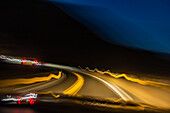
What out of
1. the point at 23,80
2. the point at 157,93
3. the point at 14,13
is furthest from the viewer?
the point at 14,13

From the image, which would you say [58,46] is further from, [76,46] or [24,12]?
[24,12]

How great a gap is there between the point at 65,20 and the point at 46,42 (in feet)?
172

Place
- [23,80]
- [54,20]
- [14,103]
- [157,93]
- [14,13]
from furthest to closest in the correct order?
1. [54,20]
2. [14,13]
3. [23,80]
4. [157,93]
5. [14,103]

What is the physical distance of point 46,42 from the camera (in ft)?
488

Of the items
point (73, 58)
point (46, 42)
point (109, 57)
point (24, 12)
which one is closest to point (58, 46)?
point (46, 42)

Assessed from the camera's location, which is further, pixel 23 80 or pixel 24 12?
pixel 24 12

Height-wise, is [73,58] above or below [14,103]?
above

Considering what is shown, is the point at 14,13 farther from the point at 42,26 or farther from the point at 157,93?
the point at 157,93

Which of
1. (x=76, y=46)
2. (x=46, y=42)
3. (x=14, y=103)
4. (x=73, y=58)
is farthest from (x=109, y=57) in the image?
(x=14, y=103)

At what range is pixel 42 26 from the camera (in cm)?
17112

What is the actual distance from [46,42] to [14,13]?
3983cm

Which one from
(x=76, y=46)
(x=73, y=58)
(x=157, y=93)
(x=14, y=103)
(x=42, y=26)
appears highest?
(x=42, y=26)

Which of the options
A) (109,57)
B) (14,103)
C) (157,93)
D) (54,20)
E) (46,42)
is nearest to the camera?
(14,103)

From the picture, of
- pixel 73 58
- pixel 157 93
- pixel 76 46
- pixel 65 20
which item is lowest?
pixel 157 93
